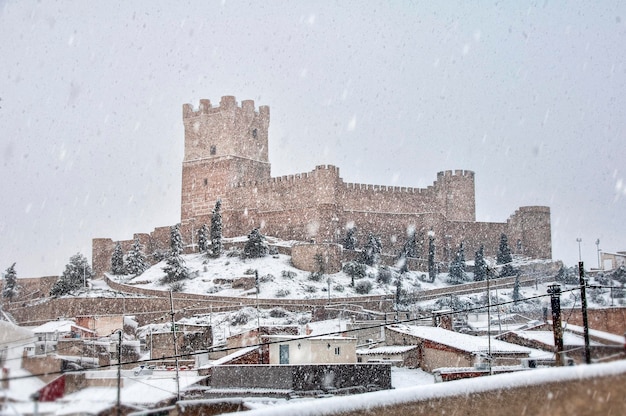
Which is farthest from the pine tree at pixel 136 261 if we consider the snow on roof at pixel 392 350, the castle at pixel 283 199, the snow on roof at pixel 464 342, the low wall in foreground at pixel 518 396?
the low wall in foreground at pixel 518 396

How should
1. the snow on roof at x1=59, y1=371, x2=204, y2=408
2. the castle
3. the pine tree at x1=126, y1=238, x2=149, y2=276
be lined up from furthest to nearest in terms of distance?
the castle, the pine tree at x1=126, y1=238, x2=149, y2=276, the snow on roof at x1=59, y1=371, x2=204, y2=408

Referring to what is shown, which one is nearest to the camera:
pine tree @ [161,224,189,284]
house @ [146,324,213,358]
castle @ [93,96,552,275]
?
house @ [146,324,213,358]

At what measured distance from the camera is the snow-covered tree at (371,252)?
135ft

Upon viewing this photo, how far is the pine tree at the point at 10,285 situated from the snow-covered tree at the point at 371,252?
63.9 ft

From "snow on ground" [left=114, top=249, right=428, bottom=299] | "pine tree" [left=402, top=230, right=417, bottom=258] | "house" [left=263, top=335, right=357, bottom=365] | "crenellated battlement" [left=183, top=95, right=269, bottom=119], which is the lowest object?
"house" [left=263, top=335, right=357, bottom=365]

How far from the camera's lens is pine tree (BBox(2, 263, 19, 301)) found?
44.9 meters

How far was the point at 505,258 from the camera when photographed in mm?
45750

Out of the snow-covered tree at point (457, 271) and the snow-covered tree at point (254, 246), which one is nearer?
the snow-covered tree at point (254, 246)

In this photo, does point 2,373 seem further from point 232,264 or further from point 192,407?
point 232,264

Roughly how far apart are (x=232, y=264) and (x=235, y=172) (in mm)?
8555

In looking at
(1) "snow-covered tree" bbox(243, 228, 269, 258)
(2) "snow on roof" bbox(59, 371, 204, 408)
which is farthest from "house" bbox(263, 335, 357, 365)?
(1) "snow-covered tree" bbox(243, 228, 269, 258)

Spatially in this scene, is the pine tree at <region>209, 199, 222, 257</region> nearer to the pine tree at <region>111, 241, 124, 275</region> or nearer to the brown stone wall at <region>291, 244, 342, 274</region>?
the brown stone wall at <region>291, 244, 342, 274</region>

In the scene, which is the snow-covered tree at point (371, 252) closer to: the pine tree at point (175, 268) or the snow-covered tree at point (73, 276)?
the pine tree at point (175, 268)

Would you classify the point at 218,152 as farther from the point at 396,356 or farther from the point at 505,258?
the point at 396,356
